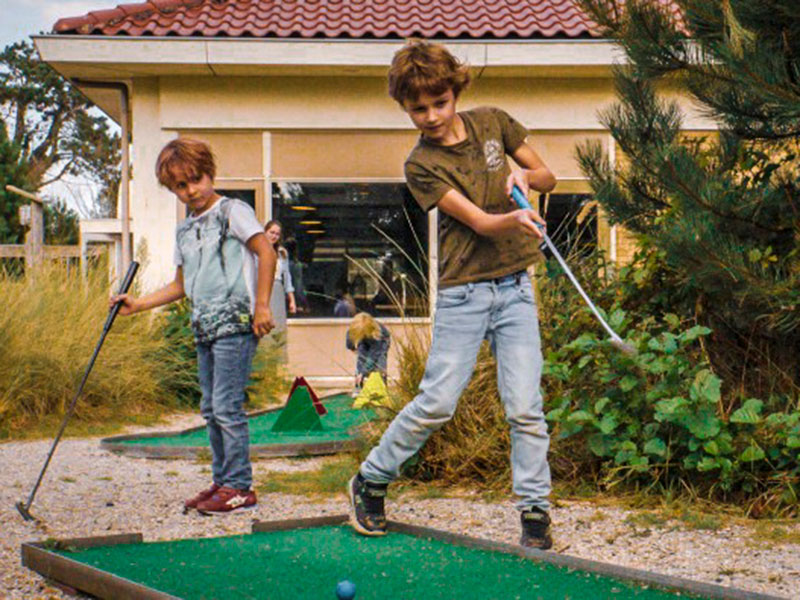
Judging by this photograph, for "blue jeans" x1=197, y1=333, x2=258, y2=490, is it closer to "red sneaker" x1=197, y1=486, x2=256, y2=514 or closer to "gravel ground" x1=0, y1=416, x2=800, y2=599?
"red sneaker" x1=197, y1=486, x2=256, y2=514

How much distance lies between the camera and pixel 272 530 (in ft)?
15.6

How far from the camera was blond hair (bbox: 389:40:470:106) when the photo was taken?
4172 mm

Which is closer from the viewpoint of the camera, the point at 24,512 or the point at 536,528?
the point at 536,528

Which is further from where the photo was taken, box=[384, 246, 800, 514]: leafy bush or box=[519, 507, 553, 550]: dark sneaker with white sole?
box=[384, 246, 800, 514]: leafy bush

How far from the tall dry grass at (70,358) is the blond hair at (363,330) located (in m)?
1.62

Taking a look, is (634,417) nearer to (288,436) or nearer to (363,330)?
(288,436)

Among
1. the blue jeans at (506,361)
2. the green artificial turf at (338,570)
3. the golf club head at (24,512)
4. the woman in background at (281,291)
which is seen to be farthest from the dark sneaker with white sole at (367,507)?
the woman in background at (281,291)

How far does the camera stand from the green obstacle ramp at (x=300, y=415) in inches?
322

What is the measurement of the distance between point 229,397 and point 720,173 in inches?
105

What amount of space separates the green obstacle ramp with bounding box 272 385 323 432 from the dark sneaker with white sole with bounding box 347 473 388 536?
3.49m

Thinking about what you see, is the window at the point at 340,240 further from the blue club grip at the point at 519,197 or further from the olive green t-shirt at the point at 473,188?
the blue club grip at the point at 519,197

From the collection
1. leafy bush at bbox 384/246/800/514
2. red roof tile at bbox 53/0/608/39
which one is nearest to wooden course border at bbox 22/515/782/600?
leafy bush at bbox 384/246/800/514

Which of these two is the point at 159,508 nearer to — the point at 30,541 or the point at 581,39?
the point at 30,541

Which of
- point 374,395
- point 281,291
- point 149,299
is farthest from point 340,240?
point 149,299
